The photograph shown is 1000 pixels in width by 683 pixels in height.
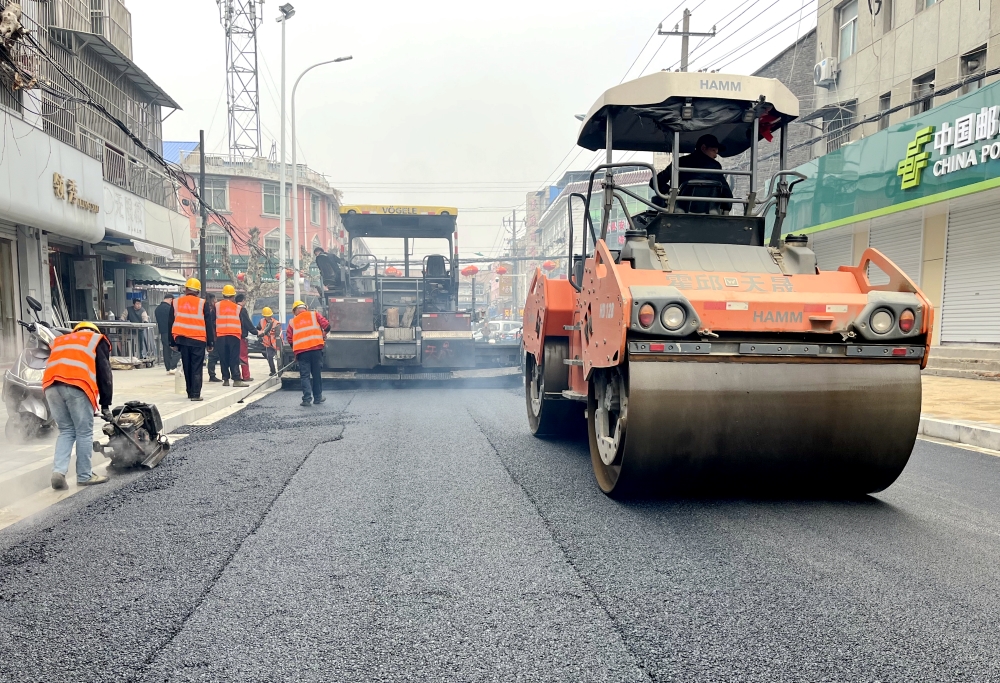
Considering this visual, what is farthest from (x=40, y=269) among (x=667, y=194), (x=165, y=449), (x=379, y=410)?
(x=667, y=194)

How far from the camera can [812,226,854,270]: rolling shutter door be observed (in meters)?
18.0

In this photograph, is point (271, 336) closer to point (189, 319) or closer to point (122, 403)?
point (189, 319)

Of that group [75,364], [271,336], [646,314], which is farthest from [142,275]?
[646,314]

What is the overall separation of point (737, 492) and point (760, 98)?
2.47 m

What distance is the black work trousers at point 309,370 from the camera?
10344mm

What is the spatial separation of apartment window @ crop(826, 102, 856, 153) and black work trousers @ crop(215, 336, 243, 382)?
46.1 ft

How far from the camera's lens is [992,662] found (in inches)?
96.1

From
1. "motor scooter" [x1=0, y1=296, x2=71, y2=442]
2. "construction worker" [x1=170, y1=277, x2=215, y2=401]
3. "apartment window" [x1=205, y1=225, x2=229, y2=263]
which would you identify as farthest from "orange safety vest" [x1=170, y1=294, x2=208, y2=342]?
"apartment window" [x1=205, y1=225, x2=229, y2=263]

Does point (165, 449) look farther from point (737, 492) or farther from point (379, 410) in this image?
point (737, 492)

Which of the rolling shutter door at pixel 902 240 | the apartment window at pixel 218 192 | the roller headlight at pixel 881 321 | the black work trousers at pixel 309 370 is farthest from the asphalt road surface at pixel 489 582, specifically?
the apartment window at pixel 218 192

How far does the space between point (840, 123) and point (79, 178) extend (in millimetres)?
17030

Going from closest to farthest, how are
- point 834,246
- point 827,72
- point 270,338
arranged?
point 270,338
point 834,246
point 827,72

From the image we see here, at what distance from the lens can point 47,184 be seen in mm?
11938

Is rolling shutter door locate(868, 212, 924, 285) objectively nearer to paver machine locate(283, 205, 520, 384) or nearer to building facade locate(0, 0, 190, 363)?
paver machine locate(283, 205, 520, 384)
